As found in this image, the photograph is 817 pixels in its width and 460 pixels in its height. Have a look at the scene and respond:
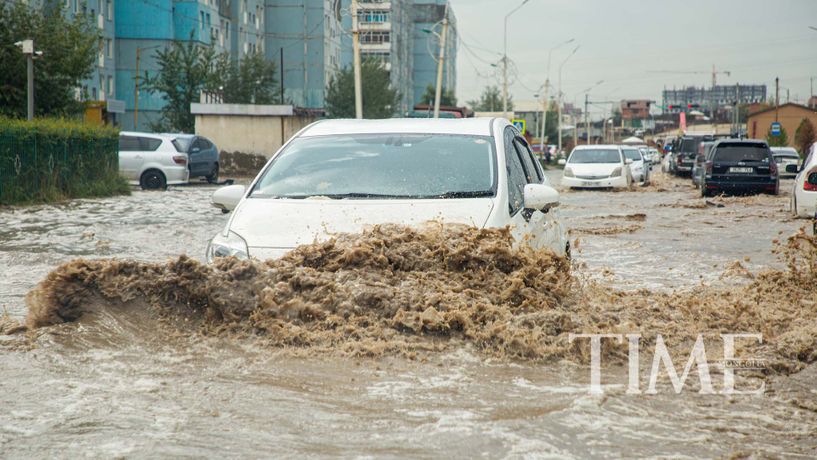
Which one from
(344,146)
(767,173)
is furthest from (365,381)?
(767,173)

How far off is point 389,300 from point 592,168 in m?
28.6

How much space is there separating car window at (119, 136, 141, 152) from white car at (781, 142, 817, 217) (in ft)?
62.7

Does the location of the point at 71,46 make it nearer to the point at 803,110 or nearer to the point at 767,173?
the point at 767,173

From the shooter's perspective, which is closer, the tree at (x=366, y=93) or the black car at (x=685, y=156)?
the black car at (x=685, y=156)

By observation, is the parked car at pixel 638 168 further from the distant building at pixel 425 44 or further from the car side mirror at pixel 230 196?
the distant building at pixel 425 44

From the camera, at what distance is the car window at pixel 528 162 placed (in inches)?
344

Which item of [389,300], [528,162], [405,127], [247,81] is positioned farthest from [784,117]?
[389,300]

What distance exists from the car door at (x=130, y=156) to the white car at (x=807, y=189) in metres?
18.8

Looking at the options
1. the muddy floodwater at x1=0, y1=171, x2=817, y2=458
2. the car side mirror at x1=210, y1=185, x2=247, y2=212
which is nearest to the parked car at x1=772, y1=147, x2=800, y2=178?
the muddy floodwater at x1=0, y1=171, x2=817, y2=458

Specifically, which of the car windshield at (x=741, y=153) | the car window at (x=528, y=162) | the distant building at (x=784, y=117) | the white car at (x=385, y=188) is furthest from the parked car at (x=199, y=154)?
the distant building at (x=784, y=117)

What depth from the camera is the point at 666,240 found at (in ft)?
53.4

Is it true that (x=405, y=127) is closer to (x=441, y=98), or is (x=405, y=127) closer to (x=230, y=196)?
(x=230, y=196)

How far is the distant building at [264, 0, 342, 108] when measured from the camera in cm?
8994

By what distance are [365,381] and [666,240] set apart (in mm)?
11445
